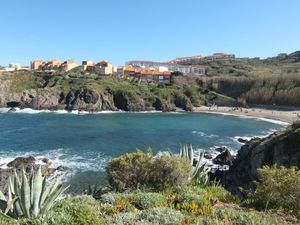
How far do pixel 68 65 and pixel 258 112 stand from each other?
8951 centimetres

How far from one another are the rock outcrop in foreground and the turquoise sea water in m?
15.1

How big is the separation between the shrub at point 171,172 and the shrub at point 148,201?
3.19 meters

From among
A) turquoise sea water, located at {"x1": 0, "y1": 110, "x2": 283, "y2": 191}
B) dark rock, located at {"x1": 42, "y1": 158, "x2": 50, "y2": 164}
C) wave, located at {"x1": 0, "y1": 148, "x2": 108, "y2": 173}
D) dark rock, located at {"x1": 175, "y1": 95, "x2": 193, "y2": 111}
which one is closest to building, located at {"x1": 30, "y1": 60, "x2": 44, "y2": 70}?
dark rock, located at {"x1": 175, "y1": 95, "x2": 193, "y2": 111}

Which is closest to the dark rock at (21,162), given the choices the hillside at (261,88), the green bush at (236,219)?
the green bush at (236,219)

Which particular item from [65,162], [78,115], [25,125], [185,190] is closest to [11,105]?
[78,115]

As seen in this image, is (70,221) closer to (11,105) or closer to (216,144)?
(216,144)

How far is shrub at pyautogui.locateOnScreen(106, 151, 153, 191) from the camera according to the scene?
53.2ft

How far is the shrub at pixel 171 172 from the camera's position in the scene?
1427 cm

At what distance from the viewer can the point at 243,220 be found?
7.82 metres

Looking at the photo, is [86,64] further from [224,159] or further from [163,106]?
[224,159]

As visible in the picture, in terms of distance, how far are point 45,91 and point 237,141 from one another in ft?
214

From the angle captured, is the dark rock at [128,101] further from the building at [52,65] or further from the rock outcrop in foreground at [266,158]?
the rock outcrop in foreground at [266,158]

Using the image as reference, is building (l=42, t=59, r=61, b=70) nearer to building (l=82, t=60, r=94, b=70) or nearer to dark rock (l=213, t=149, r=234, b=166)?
building (l=82, t=60, r=94, b=70)

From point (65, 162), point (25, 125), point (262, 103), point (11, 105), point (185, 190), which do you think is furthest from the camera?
point (262, 103)
